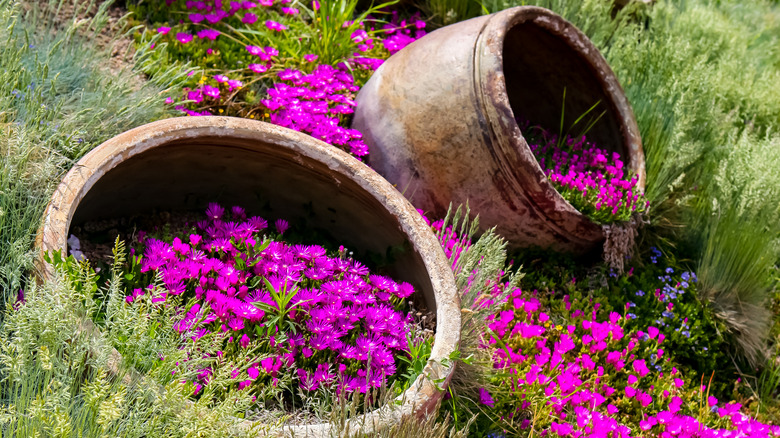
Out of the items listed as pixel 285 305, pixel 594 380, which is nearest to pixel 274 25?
pixel 285 305

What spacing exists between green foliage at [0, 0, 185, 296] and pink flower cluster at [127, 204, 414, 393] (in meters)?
0.39

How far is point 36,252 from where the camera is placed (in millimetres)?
1969

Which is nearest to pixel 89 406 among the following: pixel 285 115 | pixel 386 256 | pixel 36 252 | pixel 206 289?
pixel 36 252

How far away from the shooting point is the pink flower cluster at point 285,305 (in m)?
2.21

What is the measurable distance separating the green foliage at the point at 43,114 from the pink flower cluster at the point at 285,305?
388mm

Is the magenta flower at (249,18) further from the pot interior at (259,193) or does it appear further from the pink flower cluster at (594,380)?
the pink flower cluster at (594,380)

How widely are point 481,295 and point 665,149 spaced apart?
1923mm

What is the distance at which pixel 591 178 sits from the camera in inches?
152

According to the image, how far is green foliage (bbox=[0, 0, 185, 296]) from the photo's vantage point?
7.09 feet

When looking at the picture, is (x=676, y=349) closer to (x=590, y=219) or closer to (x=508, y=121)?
(x=590, y=219)

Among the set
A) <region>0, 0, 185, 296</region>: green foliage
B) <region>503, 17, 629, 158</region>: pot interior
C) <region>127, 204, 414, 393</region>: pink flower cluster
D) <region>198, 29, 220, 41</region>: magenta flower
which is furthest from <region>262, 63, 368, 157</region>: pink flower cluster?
<region>503, 17, 629, 158</region>: pot interior

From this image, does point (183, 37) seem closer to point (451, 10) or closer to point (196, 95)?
point (196, 95)

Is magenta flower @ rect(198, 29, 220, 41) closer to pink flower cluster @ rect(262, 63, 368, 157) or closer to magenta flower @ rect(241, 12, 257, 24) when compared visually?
magenta flower @ rect(241, 12, 257, 24)

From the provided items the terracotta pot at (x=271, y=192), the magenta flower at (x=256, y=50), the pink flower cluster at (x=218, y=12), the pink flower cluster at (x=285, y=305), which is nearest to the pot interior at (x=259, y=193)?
the terracotta pot at (x=271, y=192)
